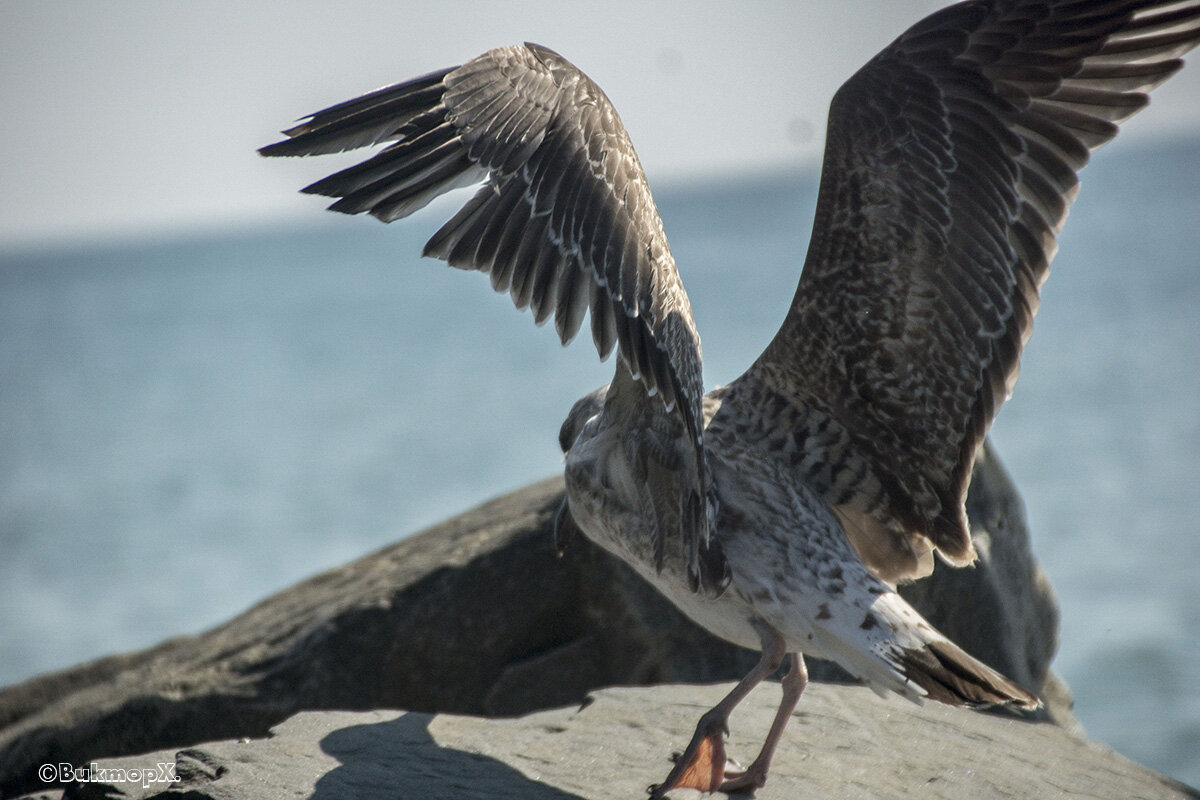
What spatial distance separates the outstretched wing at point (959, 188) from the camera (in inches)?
132

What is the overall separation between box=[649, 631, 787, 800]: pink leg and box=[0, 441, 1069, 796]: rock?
1.43m

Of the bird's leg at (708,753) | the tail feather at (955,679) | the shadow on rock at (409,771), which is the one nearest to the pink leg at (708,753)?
the bird's leg at (708,753)

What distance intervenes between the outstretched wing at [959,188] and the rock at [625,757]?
2.81 ft

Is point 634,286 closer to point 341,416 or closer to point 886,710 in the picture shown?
point 886,710

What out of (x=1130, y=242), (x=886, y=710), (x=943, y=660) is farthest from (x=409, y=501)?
(x=1130, y=242)

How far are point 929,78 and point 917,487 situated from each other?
4.45 ft

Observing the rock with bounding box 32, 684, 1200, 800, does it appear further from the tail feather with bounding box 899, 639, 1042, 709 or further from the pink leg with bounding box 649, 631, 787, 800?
the tail feather with bounding box 899, 639, 1042, 709

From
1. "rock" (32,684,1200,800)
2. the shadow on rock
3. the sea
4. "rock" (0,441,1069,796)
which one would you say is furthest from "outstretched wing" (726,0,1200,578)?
the sea

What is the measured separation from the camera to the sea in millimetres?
9367

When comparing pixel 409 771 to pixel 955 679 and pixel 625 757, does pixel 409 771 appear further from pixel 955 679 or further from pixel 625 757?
pixel 955 679

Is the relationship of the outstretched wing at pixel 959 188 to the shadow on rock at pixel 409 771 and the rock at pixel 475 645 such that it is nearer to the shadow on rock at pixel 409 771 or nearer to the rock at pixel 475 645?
the rock at pixel 475 645

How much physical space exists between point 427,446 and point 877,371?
511 inches

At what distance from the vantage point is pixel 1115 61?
3.38 m

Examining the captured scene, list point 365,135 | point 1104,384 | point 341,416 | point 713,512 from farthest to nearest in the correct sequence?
point 341,416 → point 1104,384 → point 713,512 → point 365,135
